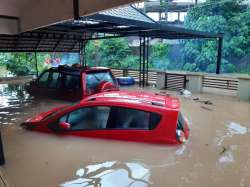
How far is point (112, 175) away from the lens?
3471 millimetres

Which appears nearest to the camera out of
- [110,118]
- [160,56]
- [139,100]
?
[110,118]

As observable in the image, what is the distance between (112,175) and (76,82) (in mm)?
4593

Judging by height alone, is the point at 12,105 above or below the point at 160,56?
below

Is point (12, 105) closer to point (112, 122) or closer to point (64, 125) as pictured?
point (64, 125)

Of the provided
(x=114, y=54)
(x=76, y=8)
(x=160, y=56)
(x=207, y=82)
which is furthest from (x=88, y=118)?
(x=114, y=54)

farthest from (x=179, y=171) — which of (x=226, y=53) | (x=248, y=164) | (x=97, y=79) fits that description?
(x=226, y=53)

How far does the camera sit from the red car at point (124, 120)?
412 centimetres

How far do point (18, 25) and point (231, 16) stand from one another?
15.7 meters

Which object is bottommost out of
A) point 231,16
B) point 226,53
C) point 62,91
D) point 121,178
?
point 121,178

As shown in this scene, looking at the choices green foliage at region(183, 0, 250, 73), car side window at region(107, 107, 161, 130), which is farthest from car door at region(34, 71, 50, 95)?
green foliage at region(183, 0, 250, 73)

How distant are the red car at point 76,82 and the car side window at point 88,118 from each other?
106 inches

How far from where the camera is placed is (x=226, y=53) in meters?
17.3

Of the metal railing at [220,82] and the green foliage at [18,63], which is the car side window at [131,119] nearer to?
the metal railing at [220,82]

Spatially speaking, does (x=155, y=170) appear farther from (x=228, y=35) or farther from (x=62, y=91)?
(x=228, y=35)
